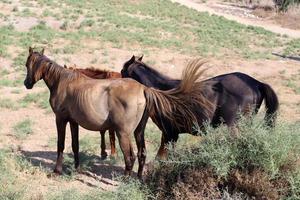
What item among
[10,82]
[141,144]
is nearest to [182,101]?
[141,144]

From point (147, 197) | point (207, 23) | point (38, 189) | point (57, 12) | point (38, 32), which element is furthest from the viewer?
point (207, 23)

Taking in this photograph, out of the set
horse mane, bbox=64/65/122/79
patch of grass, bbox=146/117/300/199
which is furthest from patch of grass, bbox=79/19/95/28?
patch of grass, bbox=146/117/300/199

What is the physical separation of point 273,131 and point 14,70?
11.2 m

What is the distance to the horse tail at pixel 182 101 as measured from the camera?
6242 millimetres

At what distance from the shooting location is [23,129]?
9398mm

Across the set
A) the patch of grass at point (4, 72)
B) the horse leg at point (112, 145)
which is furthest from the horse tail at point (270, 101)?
the patch of grass at point (4, 72)

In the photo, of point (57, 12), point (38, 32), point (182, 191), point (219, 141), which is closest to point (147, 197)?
point (182, 191)

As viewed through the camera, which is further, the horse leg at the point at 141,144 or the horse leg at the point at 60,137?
the horse leg at the point at 60,137

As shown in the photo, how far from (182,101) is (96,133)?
3.63m

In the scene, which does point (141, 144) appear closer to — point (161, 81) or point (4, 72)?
point (161, 81)

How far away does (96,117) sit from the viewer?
6.52 metres

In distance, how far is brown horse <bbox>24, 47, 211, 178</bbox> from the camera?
20.7ft

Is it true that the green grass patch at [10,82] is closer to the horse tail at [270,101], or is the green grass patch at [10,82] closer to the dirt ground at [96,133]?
the dirt ground at [96,133]

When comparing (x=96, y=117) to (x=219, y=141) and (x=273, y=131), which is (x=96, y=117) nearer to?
(x=219, y=141)
